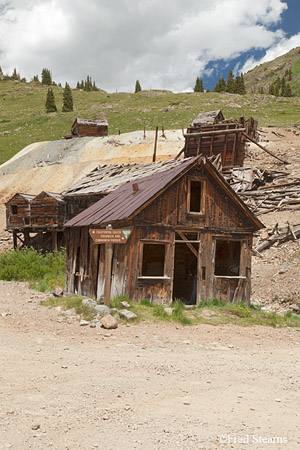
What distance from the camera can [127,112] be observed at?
80688 mm

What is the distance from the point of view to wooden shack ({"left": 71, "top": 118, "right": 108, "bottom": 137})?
58.8 m

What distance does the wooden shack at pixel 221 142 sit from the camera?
124 ft

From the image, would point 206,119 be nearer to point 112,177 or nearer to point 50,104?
point 112,177

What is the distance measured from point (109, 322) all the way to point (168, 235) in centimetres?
508

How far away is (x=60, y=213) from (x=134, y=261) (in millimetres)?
18099

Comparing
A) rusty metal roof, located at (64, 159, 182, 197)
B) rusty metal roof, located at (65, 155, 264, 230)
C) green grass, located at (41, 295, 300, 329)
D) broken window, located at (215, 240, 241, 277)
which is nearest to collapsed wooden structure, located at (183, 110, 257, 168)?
rusty metal roof, located at (64, 159, 182, 197)

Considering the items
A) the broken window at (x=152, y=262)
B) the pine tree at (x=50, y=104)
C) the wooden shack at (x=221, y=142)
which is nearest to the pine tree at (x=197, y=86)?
the pine tree at (x=50, y=104)

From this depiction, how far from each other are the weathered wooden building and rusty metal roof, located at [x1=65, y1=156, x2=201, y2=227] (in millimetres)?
13168

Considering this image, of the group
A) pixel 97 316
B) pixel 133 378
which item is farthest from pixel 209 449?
pixel 97 316

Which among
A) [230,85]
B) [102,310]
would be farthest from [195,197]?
[230,85]

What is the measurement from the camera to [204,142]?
39344 mm

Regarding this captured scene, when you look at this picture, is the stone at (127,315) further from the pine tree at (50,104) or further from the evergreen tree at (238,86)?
the evergreen tree at (238,86)

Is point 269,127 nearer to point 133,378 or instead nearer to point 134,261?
point 134,261

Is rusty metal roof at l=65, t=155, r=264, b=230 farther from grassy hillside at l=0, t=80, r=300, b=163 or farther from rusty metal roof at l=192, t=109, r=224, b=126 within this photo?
grassy hillside at l=0, t=80, r=300, b=163
